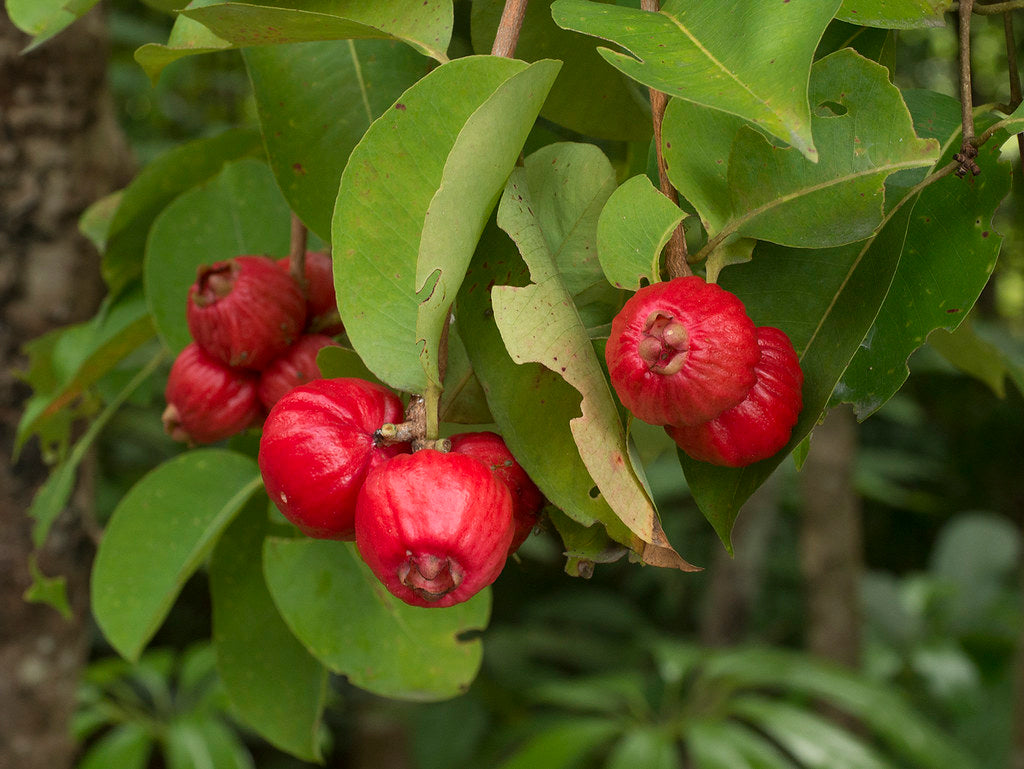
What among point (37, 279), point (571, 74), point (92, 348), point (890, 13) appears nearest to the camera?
point (890, 13)

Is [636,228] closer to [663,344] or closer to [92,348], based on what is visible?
[663,344]

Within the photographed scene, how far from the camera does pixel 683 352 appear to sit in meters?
0.48

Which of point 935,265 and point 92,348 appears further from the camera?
point 92,348

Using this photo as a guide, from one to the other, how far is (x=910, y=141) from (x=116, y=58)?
2.59 metres

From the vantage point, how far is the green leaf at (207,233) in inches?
36.6

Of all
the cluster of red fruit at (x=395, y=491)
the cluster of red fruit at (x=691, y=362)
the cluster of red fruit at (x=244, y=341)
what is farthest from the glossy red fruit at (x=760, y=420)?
the cluster of red fruit at (x=244, y=341)

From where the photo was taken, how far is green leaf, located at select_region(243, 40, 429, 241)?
725 millimetres

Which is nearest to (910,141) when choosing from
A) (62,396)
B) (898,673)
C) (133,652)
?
(133,652)

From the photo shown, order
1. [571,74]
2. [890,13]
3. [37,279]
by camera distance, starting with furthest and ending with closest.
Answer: [37,279] → [571,74] → [890,13]

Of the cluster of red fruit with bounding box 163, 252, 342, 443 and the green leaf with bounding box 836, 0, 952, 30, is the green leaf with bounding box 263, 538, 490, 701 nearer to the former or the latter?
the cluster of red fruit with bounding box 163, 252, 342, 443

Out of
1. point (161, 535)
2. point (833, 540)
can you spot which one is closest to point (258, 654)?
point (161, 535)

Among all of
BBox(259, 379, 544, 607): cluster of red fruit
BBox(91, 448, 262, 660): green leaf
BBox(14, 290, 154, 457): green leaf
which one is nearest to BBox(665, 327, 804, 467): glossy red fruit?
BBox(259, 379, 544, 607): cluster of red fruit

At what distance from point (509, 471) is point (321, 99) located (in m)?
0.37

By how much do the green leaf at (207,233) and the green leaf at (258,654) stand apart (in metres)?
0.21
